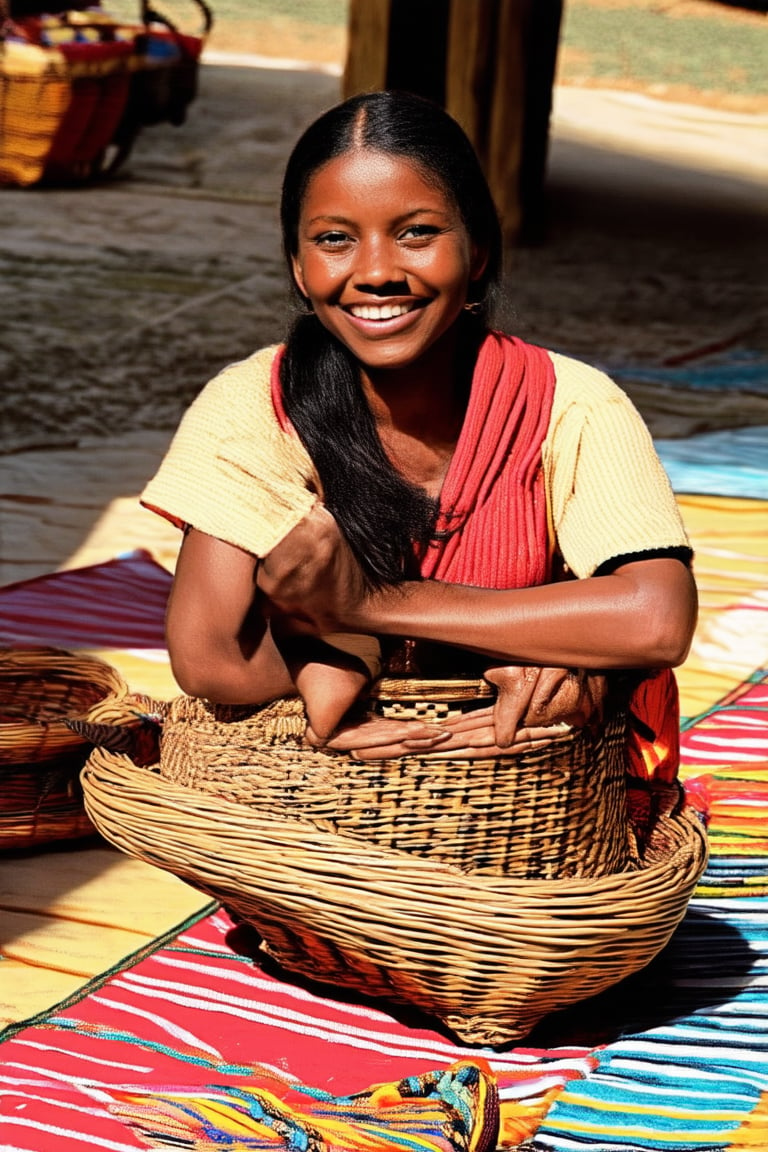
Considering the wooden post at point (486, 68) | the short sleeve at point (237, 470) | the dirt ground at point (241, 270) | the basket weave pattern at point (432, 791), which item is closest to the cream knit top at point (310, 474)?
the short sleeve at point (237, 470)

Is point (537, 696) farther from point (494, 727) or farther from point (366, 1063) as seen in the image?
point (366, 1063)

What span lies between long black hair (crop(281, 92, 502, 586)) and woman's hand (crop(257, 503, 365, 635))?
0.22ft

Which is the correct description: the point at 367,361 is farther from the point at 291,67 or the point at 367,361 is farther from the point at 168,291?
the point at 291,67

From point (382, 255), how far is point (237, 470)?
0.33 m

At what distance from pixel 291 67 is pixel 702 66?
5.53 meters

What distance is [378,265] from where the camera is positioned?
2127 mm

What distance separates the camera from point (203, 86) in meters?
13.7

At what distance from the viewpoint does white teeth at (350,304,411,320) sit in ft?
7.06

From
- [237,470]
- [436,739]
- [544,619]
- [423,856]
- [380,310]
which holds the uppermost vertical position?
[380,310]

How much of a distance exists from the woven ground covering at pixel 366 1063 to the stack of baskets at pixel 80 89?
322 inches

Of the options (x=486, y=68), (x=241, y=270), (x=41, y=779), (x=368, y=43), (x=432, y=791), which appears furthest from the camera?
(x=486, y=68)

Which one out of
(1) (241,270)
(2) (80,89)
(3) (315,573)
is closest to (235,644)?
(3) (315,573)

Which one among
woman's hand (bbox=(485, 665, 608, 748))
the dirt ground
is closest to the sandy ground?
the dirt ground

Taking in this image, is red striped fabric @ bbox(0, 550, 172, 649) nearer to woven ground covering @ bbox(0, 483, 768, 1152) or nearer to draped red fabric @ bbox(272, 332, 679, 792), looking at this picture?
woven ground covering @ bbox(0, 483, 768, 1152)
